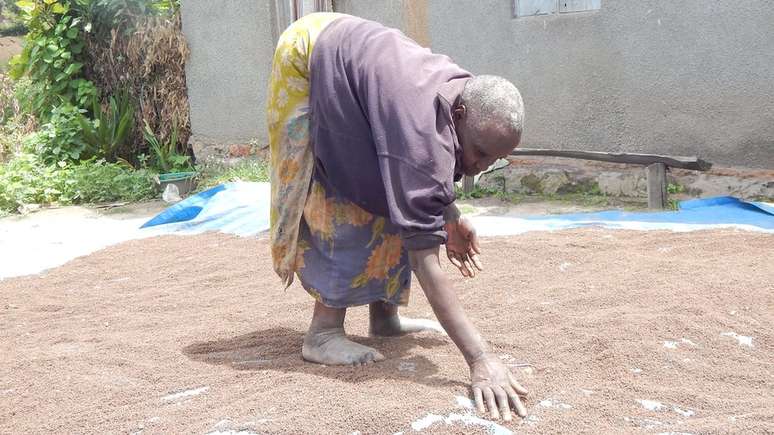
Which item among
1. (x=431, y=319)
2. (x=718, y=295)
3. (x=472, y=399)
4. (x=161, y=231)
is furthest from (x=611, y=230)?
(x=161, y=231)

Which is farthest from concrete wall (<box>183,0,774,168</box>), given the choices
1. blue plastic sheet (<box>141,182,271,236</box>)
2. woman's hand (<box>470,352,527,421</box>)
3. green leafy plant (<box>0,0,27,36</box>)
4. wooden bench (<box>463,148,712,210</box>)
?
green leafy plant (<box>0,0,27,36</box>)

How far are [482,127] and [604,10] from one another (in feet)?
12.9

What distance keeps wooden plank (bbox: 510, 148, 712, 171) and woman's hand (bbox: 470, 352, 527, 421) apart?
2935 millimetres

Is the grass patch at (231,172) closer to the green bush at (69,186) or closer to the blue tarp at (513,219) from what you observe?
the green bush at (69,186)

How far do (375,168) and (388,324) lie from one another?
2.66 ft

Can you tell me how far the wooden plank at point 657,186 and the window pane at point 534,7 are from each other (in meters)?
1.51

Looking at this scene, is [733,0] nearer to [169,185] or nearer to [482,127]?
[482,127]

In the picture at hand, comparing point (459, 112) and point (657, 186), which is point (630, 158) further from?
point (459, 112)

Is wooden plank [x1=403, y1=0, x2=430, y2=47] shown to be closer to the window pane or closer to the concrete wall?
the concrete wall

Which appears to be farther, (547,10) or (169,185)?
(169,185)

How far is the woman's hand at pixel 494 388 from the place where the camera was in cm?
220

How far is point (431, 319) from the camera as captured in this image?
324 centimetres

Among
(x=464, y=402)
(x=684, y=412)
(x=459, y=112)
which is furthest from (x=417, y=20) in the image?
(x=684, y=412)

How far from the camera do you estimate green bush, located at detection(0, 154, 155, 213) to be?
7.41 metres
